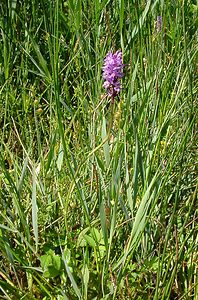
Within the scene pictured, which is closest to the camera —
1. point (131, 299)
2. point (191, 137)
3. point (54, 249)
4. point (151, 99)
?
point (131, 299)

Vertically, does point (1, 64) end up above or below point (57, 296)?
above

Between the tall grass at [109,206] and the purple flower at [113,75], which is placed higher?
the purple flower at [113,75]

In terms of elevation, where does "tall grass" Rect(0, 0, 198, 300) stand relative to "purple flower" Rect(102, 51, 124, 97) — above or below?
below

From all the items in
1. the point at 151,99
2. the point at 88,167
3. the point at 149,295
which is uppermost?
the point at 151,99

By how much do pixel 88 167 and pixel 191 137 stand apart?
287 mm

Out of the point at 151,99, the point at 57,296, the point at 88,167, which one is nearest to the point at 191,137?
the point at 151,99

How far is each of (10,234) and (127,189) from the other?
0.26 metres

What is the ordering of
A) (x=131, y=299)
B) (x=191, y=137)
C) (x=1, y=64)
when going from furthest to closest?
(x=1, y=64), (x=191, y=137), (x=131, y=299)

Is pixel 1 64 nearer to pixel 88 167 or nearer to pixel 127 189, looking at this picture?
pixel 88 167

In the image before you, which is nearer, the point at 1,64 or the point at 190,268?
the point at 190,268

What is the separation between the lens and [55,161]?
1.31 m

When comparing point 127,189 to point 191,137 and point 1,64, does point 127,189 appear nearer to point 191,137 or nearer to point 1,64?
point 191,137

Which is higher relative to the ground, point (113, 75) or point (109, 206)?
point (113, 75)

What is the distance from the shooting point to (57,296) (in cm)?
112
